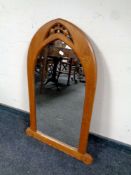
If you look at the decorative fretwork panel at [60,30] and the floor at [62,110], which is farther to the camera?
the floor at [62,110]

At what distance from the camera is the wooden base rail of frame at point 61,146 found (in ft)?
4.86

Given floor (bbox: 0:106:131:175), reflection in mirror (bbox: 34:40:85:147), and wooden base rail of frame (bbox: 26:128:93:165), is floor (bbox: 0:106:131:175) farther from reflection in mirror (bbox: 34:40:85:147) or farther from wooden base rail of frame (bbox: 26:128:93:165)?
reflection in mirror (bbox: 34:40:85:147)

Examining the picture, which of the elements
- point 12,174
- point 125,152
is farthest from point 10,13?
point 125,152

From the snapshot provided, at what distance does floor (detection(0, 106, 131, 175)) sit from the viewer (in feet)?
4.61

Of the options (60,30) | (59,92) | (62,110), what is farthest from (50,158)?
(60,30)

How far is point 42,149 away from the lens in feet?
5.23

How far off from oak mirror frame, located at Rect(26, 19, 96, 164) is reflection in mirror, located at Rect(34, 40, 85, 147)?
4 cm

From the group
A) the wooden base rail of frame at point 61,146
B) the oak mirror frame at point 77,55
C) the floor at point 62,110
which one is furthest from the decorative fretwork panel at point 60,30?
the wooden base rail of frame at point 61,146

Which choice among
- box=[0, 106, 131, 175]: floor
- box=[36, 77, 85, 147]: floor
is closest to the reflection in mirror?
box=[36, 77, 85, 147]: floor

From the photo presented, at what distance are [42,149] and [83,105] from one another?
52 centimetres

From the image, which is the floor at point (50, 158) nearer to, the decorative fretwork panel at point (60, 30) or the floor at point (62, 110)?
the floor at point (62, 110)

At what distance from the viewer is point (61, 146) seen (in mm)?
1582

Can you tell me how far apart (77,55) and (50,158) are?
2.64 ft

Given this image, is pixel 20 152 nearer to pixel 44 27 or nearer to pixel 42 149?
pixel 42 149
